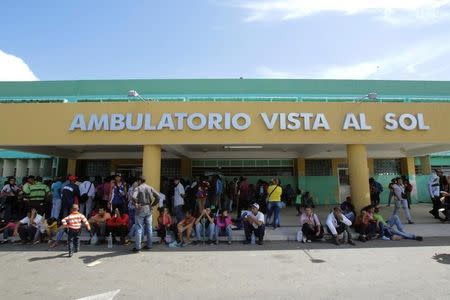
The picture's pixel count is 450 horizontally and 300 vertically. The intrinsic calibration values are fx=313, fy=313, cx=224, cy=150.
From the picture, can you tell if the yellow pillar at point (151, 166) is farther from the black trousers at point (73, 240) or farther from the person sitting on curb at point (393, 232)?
the person sitting on curb at point (393, 232)

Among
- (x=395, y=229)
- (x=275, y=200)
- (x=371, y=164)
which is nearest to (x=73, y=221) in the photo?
(x=275, y=200)

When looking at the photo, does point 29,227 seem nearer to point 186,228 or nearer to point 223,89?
point 186,228

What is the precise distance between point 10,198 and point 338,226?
32.2ft

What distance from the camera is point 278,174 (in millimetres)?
16781

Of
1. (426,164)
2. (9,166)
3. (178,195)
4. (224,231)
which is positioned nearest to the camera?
(224,231)

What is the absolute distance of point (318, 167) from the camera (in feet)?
55.9

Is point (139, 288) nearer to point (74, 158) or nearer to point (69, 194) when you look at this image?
point (69, 194)

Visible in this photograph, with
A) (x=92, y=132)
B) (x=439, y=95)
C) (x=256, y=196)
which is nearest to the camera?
(x=92, y=132)

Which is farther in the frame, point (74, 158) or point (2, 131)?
point (74, 158)

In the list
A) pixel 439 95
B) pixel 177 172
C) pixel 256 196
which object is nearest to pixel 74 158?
pixel 177 172

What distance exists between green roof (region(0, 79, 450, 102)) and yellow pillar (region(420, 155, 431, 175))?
13.3 feet

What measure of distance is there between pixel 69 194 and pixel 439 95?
70.9 feet

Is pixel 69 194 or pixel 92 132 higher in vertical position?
pixel 92 132

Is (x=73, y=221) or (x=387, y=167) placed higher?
(x=387, y=167)
